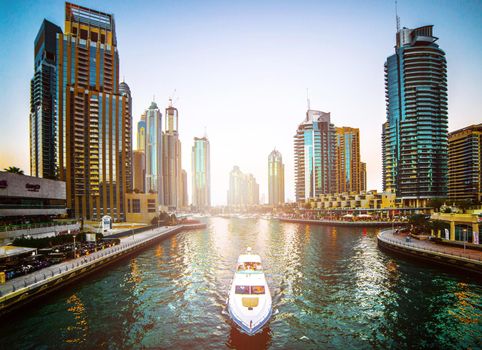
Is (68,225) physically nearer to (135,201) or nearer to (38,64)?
(135,201)

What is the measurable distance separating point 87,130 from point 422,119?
20324 cm

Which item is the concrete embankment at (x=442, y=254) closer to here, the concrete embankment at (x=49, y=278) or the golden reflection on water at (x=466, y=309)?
the golden reflection on water at (x=466, y=309)

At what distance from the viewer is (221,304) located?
3359 centimetres

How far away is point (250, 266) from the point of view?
37.0 metres

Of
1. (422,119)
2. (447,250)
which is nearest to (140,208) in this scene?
(447,250)

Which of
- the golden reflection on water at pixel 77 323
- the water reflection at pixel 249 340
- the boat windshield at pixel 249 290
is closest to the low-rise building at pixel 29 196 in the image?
the golden reflection on water at pixel 77 323

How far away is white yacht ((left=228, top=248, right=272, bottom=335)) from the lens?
2425 centimetres

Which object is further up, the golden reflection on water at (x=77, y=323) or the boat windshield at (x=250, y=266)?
the boat windshield at (x=250, y=266)

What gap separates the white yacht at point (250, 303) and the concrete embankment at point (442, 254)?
34.5 meters

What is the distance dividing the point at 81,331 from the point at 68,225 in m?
57.3

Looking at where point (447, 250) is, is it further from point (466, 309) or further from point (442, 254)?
point (466, 309)

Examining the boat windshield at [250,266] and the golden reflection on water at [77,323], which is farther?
the boat windshield at [250,266]

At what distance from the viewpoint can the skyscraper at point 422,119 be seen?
188 m

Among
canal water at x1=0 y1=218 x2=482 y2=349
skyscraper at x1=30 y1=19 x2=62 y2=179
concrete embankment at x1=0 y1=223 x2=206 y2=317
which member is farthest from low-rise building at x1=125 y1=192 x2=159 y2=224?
canal water at x1=0 y1=218 x2=482 y2=349
